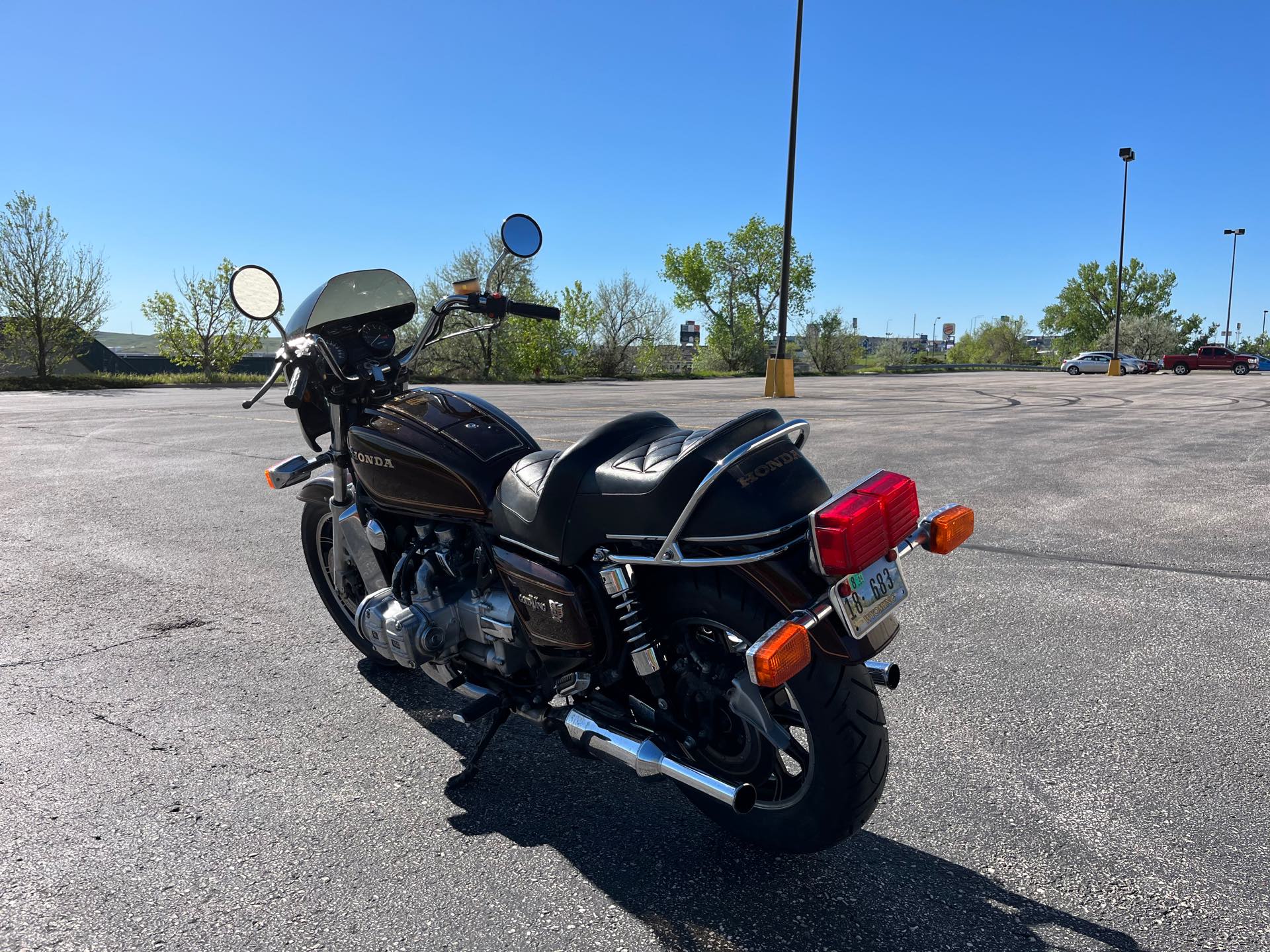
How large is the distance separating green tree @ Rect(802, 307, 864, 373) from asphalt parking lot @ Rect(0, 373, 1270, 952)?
56.1 metres

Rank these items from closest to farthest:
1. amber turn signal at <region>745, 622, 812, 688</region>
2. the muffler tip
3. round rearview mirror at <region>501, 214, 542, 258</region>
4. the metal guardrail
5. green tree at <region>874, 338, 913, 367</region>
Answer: amber turn signal at <region>745, 622, 812, 688</region>
the muffler tip
round rearview mirror at <region>501, 214, 542, 258</region>
the metal guardrail
green tree at <region>874, 338, 913, 367</region>

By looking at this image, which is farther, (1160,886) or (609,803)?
(609,803)

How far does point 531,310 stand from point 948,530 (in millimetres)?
1959

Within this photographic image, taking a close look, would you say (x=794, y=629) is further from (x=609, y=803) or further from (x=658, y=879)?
(x=609, y=803)

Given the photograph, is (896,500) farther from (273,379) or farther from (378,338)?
(273,379)

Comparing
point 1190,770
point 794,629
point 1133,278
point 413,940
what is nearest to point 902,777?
point 1190,770

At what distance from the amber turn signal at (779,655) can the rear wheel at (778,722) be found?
0.16 m

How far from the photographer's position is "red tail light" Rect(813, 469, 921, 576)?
1.98 meters

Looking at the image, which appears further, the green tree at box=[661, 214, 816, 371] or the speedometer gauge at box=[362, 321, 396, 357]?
the green tree at box=[661, 214, 816, 371]

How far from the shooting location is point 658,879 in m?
2.33

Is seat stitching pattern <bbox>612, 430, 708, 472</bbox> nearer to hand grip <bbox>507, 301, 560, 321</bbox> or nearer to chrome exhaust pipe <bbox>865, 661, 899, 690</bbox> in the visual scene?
chrome exhaust pipe <bbox>865, 661, 899, 690</bbox>

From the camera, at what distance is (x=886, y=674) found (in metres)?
2.39

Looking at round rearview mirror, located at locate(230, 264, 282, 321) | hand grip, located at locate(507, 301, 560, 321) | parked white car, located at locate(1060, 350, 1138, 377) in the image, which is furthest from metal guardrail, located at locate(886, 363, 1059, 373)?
round rearview mirror, located at locate(230, 264, 282, 321)

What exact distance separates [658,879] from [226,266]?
4440cm
